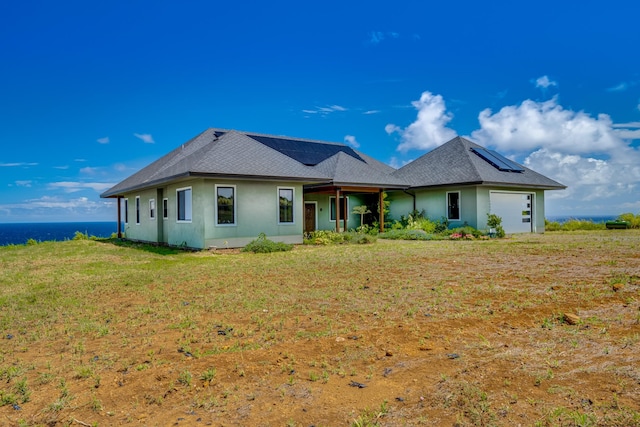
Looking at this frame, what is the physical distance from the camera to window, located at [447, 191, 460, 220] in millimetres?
21922

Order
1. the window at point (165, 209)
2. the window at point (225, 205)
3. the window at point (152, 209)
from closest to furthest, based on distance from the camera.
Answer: the window at point (225, 205) → the window at point (165, 209) → the window at point (152, 209)

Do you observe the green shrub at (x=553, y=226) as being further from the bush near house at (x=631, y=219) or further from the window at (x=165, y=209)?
the window at (x=165, y=209)

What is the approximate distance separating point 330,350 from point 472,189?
1879cm

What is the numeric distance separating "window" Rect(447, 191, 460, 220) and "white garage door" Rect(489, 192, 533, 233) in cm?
168

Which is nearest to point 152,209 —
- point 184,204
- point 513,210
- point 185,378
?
point 184,204

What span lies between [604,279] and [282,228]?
38.6 ft

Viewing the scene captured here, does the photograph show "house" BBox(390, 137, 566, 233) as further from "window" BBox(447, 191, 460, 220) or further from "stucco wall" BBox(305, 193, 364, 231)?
"stucco wall" BBox(305, 193, 364, 231)

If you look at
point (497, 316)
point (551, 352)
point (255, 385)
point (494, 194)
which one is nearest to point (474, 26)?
point (494, 194)

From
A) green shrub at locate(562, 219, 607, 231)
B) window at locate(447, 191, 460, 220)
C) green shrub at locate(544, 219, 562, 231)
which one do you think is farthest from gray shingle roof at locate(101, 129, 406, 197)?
green shrub at locate(562, 219, 607, 231)

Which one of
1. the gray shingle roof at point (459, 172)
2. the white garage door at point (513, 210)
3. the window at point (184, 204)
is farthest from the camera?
the white garage door at point (513, 210)

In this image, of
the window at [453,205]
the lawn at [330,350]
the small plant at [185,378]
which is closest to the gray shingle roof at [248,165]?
the window at [453,205]

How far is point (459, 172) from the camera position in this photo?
22219 mm

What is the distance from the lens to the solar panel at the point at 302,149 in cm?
2254

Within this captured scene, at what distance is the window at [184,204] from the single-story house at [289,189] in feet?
0.14
